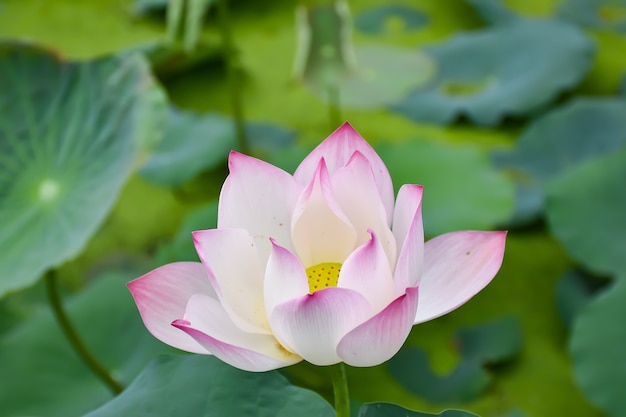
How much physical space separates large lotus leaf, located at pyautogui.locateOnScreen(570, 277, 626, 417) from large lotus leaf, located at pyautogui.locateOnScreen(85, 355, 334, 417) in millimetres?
551

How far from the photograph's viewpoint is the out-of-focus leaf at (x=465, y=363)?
1.02 m

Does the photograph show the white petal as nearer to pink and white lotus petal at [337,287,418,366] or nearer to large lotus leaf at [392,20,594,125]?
pink and white lotus petal at [337,287,418,366]

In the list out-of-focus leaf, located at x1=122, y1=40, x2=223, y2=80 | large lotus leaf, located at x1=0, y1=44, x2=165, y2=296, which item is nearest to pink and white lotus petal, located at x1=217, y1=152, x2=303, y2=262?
large lotus leaf, located at x1=0, y1=44, x2=165, y2=296

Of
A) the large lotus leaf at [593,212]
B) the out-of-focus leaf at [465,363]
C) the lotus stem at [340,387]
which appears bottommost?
the out-of-focus leaf at [465,363]

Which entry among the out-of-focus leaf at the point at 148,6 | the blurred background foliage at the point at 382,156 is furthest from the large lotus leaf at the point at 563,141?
the out-of-focus leaf at the point at 148,6

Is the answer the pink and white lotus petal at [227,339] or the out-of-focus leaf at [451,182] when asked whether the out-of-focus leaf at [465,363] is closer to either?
the out-of-focus leaf at [451,182]

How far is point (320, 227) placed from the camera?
0.49 metres

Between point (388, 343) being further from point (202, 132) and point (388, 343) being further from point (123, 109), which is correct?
point (202, 132)

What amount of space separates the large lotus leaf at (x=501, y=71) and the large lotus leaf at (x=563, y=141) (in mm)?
87

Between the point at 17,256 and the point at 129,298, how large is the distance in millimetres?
231

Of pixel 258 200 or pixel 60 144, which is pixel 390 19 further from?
pixel 258 200

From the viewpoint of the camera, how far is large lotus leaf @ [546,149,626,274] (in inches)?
41.9

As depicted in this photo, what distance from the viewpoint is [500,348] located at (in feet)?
3.52

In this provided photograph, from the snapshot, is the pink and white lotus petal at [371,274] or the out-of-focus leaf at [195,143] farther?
the out-of-focus leaf at [195,143]
